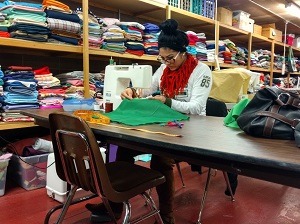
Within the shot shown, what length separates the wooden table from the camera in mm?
779

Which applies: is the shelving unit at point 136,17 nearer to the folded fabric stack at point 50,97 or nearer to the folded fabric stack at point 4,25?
the folded fabric stack at point 4,25

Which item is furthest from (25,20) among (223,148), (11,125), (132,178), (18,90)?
(223,148)

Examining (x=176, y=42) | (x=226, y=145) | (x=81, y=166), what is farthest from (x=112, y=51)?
(x=226, y=145)

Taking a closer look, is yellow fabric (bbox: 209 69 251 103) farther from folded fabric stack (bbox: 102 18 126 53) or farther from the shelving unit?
folded fabric stack (bbox: 102 18 126 53)

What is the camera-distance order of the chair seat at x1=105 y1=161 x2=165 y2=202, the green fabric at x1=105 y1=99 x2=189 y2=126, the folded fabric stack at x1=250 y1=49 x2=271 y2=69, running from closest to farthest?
1. the chair seat at x1=105 y1=161 x2=165 y2=202
2. the green fabric at x1=105 y1=99 x2=189 y2=126
3. the folded fabric stack at x1=250 y1=49 x2=271 y2=69

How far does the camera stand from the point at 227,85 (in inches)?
119

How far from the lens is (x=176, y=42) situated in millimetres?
1967

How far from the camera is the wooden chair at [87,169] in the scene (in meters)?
1.12

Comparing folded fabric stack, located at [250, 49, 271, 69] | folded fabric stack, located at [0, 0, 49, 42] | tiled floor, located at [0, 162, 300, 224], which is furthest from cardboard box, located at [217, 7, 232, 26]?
folded fabric stack, located at [0, 0, 49, 42]

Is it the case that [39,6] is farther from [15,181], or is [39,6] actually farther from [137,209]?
[137,209]

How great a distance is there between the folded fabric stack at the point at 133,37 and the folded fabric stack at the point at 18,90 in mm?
1051

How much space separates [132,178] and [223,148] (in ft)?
1.98

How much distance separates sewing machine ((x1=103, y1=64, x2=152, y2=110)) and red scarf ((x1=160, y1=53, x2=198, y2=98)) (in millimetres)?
327

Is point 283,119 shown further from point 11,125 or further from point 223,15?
point 223,15
